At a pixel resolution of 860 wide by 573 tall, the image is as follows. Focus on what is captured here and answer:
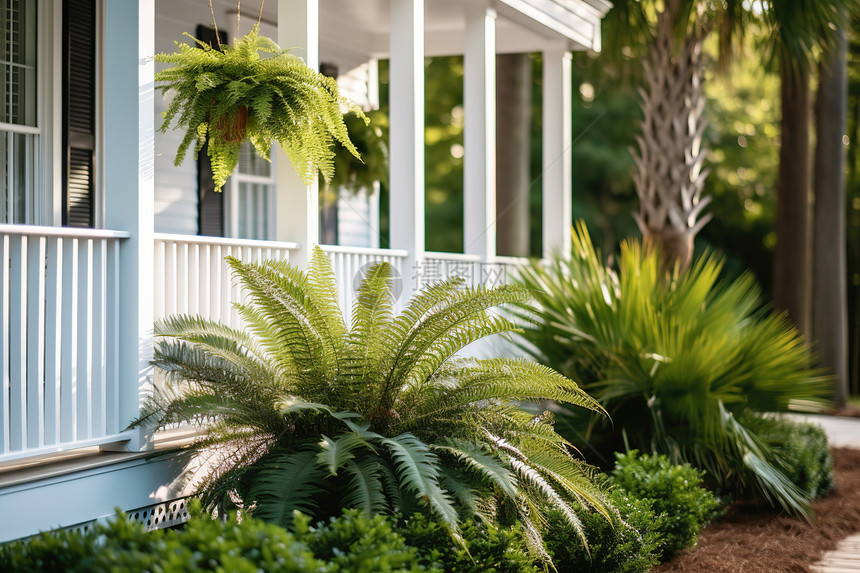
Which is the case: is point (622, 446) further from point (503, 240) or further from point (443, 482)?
point (503, 240)

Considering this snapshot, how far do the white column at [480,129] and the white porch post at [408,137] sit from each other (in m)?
0.86

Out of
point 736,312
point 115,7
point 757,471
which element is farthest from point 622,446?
point 115,7

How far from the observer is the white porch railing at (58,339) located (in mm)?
3773

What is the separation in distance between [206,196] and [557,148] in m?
3.42

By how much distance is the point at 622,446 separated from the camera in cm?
677

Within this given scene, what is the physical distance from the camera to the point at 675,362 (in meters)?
6.30

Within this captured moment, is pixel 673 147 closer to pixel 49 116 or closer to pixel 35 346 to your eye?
pixel 49 116

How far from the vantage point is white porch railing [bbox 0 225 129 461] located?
3.77 metres

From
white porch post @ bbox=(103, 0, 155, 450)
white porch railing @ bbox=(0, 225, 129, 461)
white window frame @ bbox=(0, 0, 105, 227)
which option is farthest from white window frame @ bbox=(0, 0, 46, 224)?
white porch railing @ bbox=(0, 225, 129, 461)

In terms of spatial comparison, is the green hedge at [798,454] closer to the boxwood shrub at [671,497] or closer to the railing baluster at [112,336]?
the boxwood shrub at [671,497]

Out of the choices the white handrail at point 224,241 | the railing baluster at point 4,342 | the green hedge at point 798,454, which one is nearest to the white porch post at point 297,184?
the white handrail at point 224,241

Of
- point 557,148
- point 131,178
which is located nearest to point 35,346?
point 131,178

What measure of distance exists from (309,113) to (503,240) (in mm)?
10153

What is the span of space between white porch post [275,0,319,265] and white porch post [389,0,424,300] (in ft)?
3.80
